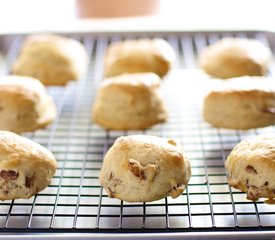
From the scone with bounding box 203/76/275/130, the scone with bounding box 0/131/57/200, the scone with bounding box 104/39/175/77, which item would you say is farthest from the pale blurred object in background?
the scone with bounding box 0/131/57/200

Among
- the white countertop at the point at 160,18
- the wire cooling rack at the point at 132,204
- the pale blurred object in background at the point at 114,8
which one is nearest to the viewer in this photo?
the wire cooling rack at the point at 132,204

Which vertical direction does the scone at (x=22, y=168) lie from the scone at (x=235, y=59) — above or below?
above

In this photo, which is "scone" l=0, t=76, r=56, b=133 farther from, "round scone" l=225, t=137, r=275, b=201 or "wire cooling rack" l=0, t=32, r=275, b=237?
"round scone" l=225, t=137, r=275, b=201

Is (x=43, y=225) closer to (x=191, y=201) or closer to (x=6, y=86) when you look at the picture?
(x=191, y=201)

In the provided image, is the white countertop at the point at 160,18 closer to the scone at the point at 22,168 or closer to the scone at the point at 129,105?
the scone at the point at 129,105

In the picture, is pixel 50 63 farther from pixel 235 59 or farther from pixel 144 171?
pixel 144 171

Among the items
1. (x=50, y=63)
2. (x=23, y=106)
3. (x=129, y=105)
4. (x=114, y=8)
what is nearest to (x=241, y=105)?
(x=129, y=105)

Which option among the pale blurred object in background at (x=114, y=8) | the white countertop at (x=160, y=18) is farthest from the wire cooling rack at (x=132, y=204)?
the pale blurred object in background at (x=114, y=8)
